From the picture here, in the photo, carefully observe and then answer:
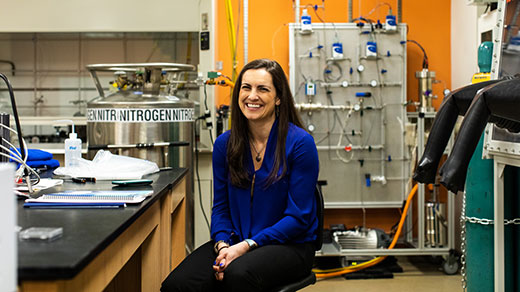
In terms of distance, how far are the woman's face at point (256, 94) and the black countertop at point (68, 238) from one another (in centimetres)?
50

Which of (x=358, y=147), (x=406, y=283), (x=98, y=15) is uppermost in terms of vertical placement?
(x=98, y=15)

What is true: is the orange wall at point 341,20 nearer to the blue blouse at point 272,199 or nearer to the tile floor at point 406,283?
the tile floor at point 406,283

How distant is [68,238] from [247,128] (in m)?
1.05

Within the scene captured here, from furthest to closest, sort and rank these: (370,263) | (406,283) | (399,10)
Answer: (399,10)
(370,263)
(406,283)

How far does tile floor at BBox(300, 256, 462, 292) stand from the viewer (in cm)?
333

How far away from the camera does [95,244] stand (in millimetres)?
1044

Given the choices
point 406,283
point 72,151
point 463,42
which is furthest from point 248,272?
point 463,42

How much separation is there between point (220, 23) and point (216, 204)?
2502 mm

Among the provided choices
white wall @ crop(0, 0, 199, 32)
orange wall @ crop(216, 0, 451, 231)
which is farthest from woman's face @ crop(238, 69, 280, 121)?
orange wall @ crop(216, 0, 451, 231)

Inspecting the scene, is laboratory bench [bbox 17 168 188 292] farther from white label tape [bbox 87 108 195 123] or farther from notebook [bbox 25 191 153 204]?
white label tape [bbox 87 108 195 123]

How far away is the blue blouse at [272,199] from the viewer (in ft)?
6.04

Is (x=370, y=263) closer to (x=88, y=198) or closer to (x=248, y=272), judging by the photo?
(x=248, y=272)

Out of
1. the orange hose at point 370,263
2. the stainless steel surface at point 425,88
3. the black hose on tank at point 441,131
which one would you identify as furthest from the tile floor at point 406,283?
the black hose on tank at point 441,131

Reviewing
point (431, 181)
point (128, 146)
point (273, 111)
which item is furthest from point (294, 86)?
point (431, 181)
